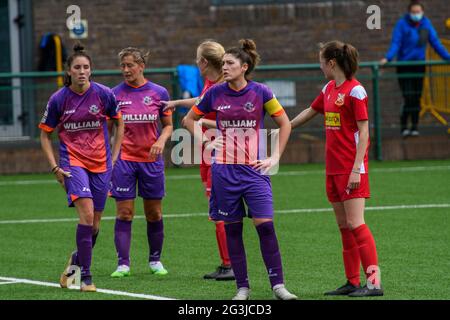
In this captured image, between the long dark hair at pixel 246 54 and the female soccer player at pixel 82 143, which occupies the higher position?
the long dark hair at pixel 246 54

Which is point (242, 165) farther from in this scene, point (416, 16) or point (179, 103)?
point (416, 16)

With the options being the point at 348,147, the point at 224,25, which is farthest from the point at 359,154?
the point at 224,25

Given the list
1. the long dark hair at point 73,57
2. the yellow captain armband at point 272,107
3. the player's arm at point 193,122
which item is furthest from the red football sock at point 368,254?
the long dark hair at point 73,57

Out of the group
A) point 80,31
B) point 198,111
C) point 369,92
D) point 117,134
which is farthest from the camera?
point 80,31

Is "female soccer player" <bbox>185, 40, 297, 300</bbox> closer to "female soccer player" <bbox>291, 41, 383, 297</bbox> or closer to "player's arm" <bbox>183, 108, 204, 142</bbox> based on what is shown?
"player's arm" <bbox>183, 108, 204, 142</bbox>

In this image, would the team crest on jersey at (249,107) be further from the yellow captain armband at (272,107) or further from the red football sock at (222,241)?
the red football sock at (222,241)

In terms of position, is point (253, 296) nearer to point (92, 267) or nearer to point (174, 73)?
point (92, 267)

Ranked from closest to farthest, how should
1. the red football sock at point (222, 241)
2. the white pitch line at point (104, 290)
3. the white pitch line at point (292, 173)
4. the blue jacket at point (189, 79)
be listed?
1. the white pitch line at point (104, 290)
2. the red football sock at point (222, 241)
3. the white pitch line at point (292, 173)
4. the blue jacket at point (189, 79)

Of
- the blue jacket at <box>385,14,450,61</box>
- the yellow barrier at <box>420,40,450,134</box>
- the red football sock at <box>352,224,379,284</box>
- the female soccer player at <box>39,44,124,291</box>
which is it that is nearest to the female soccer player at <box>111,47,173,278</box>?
the female soccer player at <box>39,44,124,291</box>

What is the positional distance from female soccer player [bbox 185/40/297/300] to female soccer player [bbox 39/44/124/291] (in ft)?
3.84

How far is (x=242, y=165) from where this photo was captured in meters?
8.91

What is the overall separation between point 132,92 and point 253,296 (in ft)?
8.04

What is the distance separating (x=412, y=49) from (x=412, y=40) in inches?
6.6

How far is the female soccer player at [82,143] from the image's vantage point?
9.54 m
